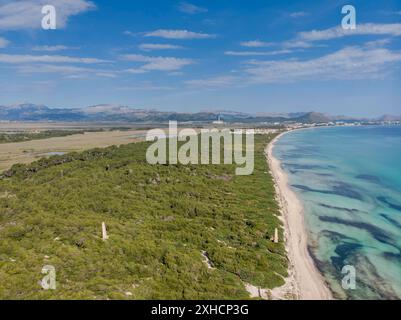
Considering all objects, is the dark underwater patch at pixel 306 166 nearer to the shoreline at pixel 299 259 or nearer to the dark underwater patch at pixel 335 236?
the shoreline at pixel 299 259

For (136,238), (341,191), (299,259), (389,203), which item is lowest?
(299,259)

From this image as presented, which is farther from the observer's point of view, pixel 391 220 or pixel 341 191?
pixel 341 191

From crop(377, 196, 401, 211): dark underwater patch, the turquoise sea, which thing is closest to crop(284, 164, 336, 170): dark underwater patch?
the turquoise sea

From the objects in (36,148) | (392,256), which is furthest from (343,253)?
(36,148)

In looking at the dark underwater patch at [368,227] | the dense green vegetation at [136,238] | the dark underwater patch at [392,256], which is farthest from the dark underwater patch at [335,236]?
the dense green vegetation at [136,238]

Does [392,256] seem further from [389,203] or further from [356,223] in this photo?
[389,203]

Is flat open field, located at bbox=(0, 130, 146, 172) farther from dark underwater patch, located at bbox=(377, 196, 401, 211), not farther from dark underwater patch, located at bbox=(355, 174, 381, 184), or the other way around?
dark underwater patch, located at bbox=(355, 174, 381, 184)
